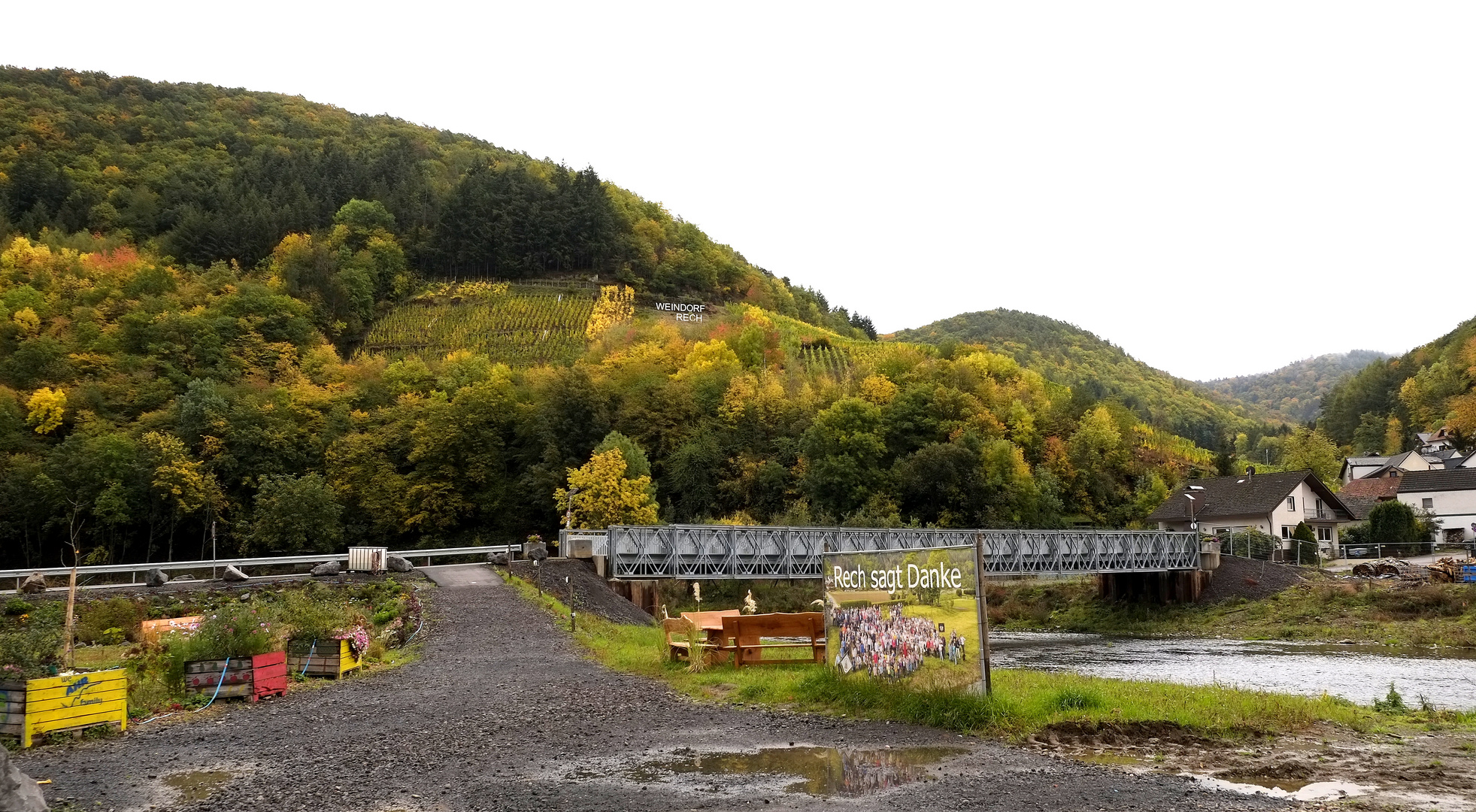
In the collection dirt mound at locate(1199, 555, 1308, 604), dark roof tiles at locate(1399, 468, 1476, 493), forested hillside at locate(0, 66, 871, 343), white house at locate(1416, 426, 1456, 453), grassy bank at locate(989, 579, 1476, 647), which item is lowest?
grassy bank at locate(989, 579, 1476, 647)

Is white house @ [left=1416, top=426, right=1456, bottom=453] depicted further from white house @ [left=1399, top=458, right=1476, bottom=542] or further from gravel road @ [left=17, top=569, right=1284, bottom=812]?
gravel road @ [left=17, top=569, right=1284, bottom=812]

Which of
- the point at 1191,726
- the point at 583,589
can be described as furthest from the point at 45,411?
the point at 1191,726

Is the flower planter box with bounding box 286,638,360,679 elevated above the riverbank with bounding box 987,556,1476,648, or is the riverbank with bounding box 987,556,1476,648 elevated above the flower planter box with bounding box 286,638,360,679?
the flower planter box with bounding box 286,638,360,679

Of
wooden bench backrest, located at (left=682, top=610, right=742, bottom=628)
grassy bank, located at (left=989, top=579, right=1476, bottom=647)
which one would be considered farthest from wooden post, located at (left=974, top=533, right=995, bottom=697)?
grassy bank, located at (left=989, top=579, right=1476, bottom=647)

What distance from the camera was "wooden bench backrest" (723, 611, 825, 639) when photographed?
21.3m

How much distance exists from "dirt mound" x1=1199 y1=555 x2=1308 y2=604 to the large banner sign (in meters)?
44.8

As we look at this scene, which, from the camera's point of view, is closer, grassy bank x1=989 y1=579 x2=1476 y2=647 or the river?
the river

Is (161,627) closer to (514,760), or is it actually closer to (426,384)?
(514,760)

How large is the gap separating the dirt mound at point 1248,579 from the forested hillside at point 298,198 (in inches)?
2868

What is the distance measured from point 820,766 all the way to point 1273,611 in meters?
47.1

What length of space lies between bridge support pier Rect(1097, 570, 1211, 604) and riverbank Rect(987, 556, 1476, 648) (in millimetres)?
757

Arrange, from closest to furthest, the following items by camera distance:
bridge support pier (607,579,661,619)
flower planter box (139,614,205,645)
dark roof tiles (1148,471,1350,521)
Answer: flower planter box (139,614,205,645), bridge support pier (607,579,661,619), dark roof tiles (1148,471,1350,521)

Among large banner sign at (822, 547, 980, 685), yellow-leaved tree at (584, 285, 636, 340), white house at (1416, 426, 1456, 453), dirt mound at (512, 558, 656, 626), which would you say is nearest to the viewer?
large banner sign at (822, 547, 980, 685)

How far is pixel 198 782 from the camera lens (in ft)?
37.9
